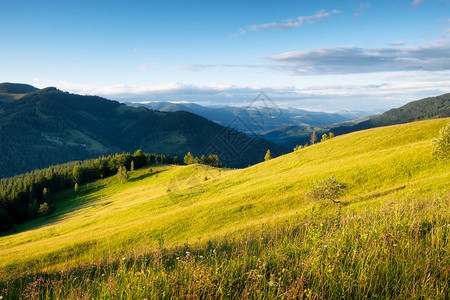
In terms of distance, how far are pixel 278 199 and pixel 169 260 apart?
2912 centimetres

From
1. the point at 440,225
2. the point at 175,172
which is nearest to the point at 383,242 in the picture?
the point at 440,225

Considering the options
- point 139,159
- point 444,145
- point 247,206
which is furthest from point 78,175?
point 444,145

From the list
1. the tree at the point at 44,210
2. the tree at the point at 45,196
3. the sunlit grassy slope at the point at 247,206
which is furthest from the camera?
the tree at the point at 45,196

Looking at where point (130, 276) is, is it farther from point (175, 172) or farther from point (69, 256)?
point (175, 172)

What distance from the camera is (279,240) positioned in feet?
24.9

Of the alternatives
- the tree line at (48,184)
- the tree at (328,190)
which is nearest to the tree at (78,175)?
the tree line at (48,184)

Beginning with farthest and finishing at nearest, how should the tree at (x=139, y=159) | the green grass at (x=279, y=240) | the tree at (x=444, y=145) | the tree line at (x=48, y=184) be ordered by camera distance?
the tree at (x=139, y=159) < the tree line at (x=48, y=184) < the tree at (x=444, y=145) < the green grass at (x=279, y=240)

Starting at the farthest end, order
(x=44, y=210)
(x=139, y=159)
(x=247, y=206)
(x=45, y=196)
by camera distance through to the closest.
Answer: (x=139, y=159) → (x=45, y=196) → (x=44, y=210) → (x=247, y=206)

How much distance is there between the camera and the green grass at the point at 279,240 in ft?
16.3

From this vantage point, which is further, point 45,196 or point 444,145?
point 45,196

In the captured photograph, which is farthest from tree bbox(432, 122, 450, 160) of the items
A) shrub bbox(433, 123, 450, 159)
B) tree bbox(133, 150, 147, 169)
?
tree bbox(133, 150, 147, 169)

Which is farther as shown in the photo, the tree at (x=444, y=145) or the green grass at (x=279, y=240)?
the tree at (x=444, y=145)

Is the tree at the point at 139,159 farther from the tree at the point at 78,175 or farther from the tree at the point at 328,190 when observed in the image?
the tree at the point at 328,190

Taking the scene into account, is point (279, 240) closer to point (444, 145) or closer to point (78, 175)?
point (444, 145)
